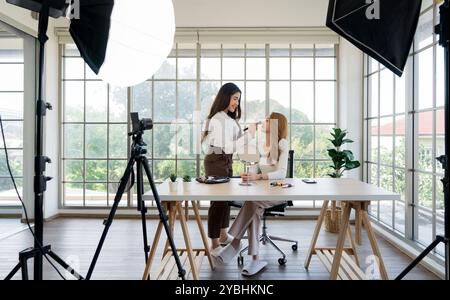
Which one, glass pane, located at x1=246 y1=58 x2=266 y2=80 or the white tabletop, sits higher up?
glass pane, located at x1=246 y1=58 x2=266 y2=80

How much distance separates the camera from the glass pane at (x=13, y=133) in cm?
366

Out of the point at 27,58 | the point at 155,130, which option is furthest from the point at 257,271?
the point at 27,58

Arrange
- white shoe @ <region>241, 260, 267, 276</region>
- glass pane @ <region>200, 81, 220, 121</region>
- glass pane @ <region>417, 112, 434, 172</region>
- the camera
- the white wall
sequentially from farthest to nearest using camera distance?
glass pane @ <region>200, 81, 220, 121</region> < the white wall < glass pane @ <region>417, 112, 434, 172</region> < white shoe @ <region>241, 260, 267, 276</region> < the camera

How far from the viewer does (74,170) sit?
4.29 m

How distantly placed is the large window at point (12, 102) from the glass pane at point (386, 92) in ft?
14.2

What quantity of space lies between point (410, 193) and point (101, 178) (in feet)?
12.5

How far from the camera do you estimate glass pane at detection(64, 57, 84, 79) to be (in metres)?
4.22

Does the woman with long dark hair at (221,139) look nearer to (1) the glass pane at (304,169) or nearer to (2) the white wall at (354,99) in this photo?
(1) the glass pane at (304,169)

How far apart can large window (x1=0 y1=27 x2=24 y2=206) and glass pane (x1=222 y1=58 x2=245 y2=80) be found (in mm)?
2542

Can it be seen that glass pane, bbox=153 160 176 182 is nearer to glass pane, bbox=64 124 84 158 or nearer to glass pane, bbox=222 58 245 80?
glass pane, bbox=64 124 84 158

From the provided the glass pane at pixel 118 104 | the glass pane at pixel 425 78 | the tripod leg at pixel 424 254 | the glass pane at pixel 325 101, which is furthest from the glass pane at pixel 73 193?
the glass pane at pixel 425 78

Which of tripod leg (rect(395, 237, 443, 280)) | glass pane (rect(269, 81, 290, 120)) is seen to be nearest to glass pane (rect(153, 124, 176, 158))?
glass pane (rect(269, 81, 290, 120))

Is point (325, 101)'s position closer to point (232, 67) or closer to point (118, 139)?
point (232, 67)
